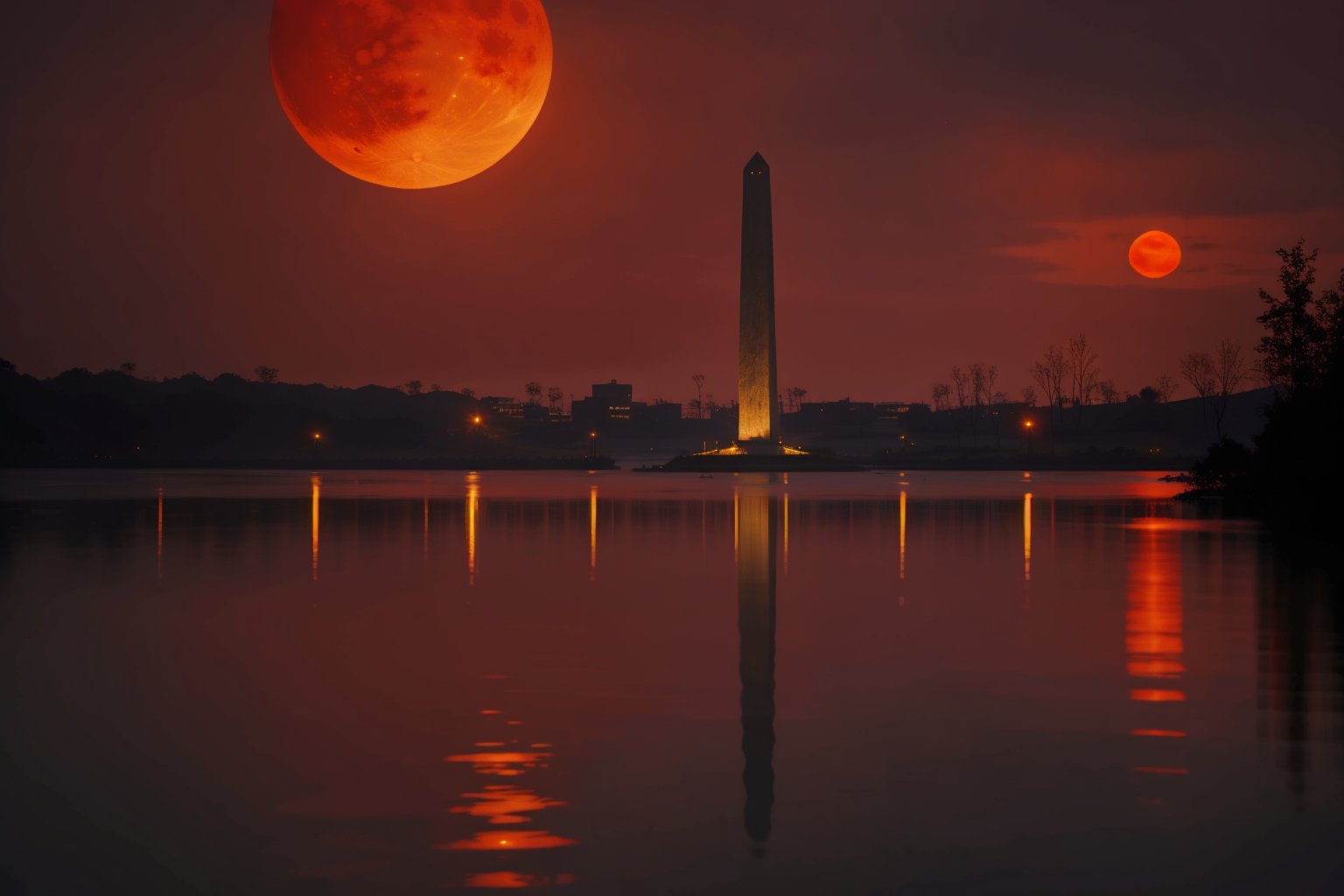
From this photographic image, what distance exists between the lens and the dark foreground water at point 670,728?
642cm

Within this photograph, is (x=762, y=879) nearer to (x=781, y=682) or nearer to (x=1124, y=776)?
(x=1124, y=776)

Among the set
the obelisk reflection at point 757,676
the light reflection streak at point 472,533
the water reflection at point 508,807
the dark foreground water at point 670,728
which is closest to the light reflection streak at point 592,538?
the dark foreground water at point 670,728

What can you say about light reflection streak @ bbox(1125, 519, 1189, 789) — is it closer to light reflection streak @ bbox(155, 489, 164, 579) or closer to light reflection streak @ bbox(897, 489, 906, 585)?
light reflection streak @ bbox(897, 489, 906, 585)

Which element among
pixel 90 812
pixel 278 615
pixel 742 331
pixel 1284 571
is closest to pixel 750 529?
pixel 1284 571

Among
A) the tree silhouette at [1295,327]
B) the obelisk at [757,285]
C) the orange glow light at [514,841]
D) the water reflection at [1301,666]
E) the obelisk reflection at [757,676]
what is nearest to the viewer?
the orange glow light at [514,841]

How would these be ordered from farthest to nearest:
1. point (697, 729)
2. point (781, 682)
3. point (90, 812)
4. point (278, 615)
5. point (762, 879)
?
point (278, 615) → point (781, 682) → point (697, 729) → point (90, 812) → point (762, 879)

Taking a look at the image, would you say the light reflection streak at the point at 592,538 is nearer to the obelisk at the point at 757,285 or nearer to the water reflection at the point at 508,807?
the water reflection at the point at 508,807

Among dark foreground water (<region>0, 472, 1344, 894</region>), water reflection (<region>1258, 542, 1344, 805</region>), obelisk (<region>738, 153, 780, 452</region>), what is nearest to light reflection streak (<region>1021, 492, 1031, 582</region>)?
dark foreground water (<region>0, 472, 1344, 894</region>)

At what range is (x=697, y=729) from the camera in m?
9.35

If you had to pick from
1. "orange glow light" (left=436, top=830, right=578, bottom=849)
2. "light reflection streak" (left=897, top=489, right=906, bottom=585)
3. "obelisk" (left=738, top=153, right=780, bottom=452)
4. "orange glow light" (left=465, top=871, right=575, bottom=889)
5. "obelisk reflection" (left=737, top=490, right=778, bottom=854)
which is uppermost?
"obelisk" (left=738, top=153, right=780, bottom=452)

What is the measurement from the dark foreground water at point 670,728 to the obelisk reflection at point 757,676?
50 millimetres

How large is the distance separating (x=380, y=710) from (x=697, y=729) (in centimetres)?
249

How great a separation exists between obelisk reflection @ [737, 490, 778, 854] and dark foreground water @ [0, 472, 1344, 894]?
0.05m

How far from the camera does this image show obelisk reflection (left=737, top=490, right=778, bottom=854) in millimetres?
7355
